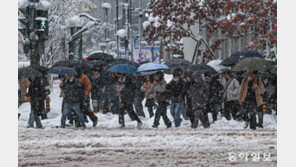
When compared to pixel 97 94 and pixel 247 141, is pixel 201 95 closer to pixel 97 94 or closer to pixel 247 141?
pixel 247 141

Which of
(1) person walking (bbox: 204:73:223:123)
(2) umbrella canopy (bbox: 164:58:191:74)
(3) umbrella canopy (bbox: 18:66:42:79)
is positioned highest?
(2) umbrella canopy (bbox: 164:58:191:74)

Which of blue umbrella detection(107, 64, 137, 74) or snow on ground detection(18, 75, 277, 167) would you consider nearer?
snow on ground detection(18, 75, 277, 167)

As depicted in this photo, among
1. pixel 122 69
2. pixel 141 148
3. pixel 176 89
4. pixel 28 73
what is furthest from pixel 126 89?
pixel 141 148

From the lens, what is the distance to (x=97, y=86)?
18141mm

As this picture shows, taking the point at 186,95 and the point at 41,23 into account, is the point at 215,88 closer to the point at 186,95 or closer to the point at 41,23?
the point at 186,95

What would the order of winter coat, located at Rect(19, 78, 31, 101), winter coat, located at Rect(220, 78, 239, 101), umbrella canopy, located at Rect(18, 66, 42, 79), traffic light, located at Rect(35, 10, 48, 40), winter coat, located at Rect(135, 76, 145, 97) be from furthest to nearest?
winter coat, located at Rect(135, 76, 145, 97) → winter coat, located at Rect(220, 78, 239, 101) → winter coat, located at Rect(19, 78, 31, 101) → umbrella canopy, located at Rect(18, 66, 42, 79) → traffic light, located at Rect(35, 10, 48, 40)

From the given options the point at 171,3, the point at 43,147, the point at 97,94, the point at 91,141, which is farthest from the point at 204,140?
the point at 171,3

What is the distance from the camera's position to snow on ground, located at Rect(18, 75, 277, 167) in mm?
8242

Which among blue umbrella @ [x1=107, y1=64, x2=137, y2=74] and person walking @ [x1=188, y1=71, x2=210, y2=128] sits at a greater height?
blue umbrella @ [x1=107, y1=64, x2=137, y2=74]

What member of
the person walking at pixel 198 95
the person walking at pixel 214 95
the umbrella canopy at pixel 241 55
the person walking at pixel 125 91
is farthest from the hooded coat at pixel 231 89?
the person walking at pixel 125 91

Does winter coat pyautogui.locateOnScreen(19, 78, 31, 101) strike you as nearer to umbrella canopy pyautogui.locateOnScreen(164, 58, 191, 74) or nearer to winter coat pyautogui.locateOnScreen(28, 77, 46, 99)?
winter coat pyautogui.locateOnScreen(28, 77, 46, 99)

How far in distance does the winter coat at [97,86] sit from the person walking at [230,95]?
4325mm

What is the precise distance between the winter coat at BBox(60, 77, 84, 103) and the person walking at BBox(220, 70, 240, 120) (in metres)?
4.53

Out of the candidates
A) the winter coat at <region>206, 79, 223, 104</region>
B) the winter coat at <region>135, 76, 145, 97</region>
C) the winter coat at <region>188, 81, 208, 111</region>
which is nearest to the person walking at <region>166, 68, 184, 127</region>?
the winter coat at <region>188, 81, 208, 111</region>
